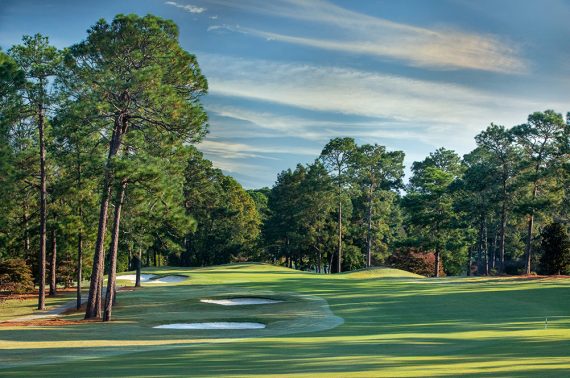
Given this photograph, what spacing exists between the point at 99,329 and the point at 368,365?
1451cm

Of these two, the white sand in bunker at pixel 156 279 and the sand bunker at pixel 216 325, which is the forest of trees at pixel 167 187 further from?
the sand bunker at pixel 216 325

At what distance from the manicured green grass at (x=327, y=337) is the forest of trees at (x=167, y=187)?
570 centimetres

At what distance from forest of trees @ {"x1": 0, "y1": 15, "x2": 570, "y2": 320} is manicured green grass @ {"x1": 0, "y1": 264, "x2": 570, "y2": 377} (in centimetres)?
570

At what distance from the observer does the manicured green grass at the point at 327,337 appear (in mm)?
12289

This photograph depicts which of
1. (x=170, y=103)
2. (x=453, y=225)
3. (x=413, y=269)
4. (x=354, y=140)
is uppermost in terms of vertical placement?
(x=354, y=140)

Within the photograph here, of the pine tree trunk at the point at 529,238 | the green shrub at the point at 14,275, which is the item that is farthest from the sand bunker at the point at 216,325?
the pine tree trunk at the point at 529,238

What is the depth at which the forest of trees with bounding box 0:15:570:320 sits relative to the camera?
28297 millimetres

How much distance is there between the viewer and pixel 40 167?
3625cm

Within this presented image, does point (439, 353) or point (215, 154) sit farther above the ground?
point (215, 154)

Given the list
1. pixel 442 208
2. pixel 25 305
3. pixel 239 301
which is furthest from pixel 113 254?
pixel 442 208

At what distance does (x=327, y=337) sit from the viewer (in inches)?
760

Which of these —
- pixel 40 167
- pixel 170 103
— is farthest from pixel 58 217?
pixel 170 103

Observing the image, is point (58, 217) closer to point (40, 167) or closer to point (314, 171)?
point (40, 167)

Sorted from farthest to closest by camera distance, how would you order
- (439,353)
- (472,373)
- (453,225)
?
(453,225), (439,353), (472,373)
